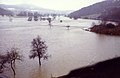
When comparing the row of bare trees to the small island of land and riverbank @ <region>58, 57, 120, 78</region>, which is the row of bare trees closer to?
riverbank @ <region>58, 57, 120, 78</region>

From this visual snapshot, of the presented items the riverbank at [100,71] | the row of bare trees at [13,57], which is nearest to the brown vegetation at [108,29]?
the row of bare trees at [13,57]

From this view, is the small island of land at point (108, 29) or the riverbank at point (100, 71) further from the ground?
the riverbank at point (100, 71)

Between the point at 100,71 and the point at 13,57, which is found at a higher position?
the point at 100,71

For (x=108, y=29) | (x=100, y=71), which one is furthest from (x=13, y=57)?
(x=108, y=29)

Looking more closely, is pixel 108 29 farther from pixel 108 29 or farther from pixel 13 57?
pixel 13 57

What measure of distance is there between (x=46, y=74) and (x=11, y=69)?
74cm

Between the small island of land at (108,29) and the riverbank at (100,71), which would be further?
the small island of land at (108,29)

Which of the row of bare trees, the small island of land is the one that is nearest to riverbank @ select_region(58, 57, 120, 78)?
the row of bare trees

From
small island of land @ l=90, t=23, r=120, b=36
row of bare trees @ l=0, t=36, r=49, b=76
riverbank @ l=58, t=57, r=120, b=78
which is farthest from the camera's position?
small island of land @ l=90, t=23, r=120, b=36

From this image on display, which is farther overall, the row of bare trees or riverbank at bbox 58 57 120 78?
the row of bare trees

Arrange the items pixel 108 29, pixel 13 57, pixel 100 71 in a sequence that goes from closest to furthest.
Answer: pixel 100 71 → pixel 13 57 → pixel 108 29

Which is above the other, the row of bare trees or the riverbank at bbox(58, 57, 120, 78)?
the riverbank at bbox(58, 57, 120, 78)

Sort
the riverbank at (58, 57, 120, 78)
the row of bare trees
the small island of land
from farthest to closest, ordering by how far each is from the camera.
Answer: the small island of land
the row of bare trees
the riverbank at (58, 57, 120, 78)

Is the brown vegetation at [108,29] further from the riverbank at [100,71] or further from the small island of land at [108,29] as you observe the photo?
the riverbank at [100,71]
